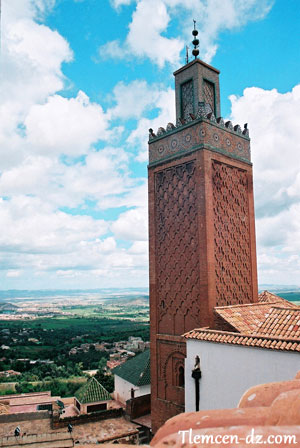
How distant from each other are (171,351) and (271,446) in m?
10.1

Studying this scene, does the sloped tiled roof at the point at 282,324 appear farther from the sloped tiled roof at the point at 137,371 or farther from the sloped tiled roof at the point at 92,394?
the sloped tiled roof at the point at 92,394

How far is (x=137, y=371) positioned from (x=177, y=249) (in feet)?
29.6

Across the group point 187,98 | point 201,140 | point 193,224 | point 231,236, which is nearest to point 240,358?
point 193,224

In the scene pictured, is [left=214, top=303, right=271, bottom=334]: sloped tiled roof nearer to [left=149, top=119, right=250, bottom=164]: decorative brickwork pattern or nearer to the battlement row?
[left=149, top=119, right=250, bottom=164]: decorative brickwork pattern

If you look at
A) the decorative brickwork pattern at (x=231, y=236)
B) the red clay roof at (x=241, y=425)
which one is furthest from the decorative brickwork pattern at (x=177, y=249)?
the red clay roof at (x=241, y=425)

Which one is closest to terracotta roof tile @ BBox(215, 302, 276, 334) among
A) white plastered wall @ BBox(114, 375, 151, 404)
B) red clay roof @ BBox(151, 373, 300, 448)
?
red clay roof @ BBox(151, 373, 300, 448)

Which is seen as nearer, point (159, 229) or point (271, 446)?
point (271, 446)

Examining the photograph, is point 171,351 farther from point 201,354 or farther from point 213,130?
point 213,130

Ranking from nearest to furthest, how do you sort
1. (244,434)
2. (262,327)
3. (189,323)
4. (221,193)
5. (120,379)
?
(244,434)
(262,327)
(189,323)
(221,193)
(120,379)

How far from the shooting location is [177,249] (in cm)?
1119

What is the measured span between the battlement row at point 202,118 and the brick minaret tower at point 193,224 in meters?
0.03

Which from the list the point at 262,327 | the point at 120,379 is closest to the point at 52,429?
the point at 120,379

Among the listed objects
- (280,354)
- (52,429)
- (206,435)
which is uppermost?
(206,435)

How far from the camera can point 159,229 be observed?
11.9 meters
